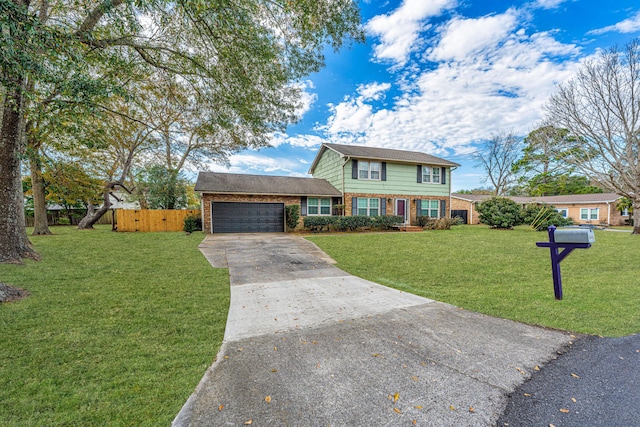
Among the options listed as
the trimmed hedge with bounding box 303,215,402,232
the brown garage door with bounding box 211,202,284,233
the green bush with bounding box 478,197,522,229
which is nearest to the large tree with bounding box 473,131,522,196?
the green bush with bounding box 478,197,522,229

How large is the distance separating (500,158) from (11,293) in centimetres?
3732

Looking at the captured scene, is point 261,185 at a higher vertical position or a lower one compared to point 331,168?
lower

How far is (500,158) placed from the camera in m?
30.3

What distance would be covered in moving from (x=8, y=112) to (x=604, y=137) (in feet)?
79.7

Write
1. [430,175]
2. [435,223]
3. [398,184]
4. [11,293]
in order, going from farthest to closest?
[430,175] → [398,184] → [435,223] → [11,293]

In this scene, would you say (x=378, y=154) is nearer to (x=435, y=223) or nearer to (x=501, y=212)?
(x=435, y=223)

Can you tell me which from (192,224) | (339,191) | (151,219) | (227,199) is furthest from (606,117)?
(151,219)

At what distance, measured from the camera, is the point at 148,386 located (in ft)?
7.22

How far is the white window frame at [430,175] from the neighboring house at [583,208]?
7.53m

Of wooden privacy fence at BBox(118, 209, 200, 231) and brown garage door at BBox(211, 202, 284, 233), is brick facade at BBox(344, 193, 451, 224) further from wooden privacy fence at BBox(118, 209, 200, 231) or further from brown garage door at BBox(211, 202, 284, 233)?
wooden privacy fence at BBox(118, 209, 200, 231)

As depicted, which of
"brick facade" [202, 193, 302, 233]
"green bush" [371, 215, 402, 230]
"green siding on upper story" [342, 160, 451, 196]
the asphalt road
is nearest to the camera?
the asphalt road

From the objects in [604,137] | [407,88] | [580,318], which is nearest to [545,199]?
[604,137]

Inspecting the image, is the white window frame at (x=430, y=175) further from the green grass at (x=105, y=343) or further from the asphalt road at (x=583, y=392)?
the asphalt road at (x=583, y=392)

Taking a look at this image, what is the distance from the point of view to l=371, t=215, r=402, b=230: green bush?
15.9 m
